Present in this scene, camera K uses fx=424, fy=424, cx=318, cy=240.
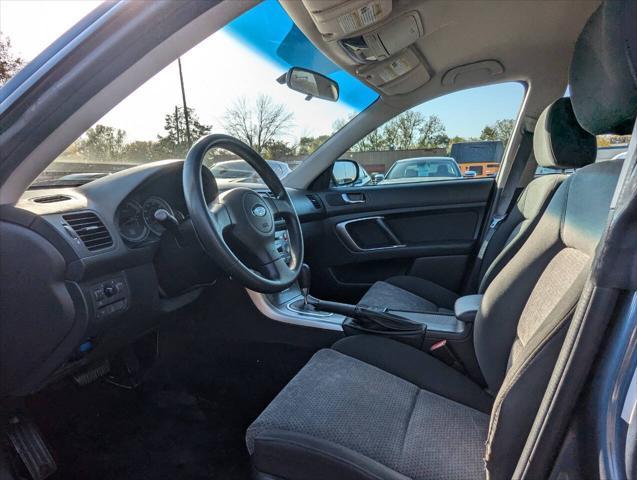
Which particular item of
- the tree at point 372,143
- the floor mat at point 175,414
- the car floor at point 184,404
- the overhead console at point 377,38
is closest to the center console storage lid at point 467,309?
the car floor at point 184,404

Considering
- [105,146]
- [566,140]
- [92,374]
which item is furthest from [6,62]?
[566,140]

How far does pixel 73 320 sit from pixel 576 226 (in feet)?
4.42

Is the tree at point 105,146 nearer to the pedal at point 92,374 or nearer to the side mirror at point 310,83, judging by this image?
the pedal at point 92,374

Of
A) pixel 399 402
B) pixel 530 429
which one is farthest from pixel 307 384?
pixel 530 429

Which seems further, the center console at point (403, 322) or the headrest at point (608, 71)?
the center console at point (403, 322)

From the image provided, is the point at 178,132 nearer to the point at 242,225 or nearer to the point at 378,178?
the point at 242,225

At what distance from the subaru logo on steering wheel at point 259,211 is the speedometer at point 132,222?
382 mm

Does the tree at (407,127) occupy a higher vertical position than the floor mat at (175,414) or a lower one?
higher

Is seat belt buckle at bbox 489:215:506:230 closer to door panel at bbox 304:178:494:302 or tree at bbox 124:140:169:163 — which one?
door panel at bbox 304:178:494:302

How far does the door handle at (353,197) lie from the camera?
108 inches

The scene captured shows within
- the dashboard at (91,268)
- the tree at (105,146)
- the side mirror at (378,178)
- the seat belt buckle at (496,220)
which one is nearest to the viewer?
the dashboard at (91,268)

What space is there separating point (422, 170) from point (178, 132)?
1.64 metres

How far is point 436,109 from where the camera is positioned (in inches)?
101

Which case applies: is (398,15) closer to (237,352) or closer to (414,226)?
(414,226)
